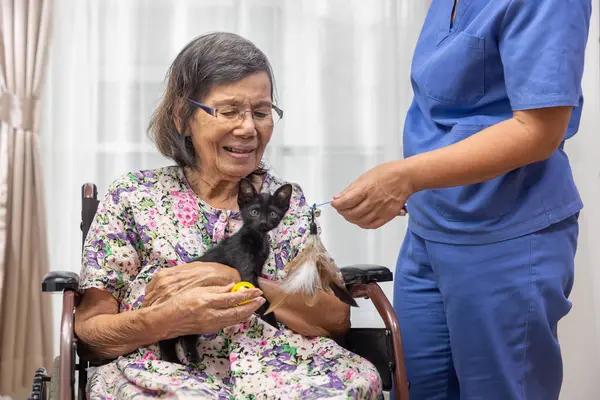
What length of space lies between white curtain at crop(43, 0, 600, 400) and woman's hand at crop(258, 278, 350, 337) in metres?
1.29

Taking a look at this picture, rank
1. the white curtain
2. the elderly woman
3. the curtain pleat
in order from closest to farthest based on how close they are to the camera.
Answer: the elderly woman → the curtain pleat → the white curtain

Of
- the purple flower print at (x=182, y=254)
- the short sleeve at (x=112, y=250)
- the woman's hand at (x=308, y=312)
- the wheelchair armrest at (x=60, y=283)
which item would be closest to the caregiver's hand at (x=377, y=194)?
the woman's hand at (x=308, y=312)

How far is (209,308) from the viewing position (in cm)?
146

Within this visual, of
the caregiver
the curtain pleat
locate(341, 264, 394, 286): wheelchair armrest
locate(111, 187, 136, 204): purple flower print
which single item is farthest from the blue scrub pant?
the curtain pleat

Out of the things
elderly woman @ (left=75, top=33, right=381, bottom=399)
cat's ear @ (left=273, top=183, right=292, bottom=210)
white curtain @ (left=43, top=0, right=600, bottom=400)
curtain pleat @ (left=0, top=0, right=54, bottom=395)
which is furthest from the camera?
white curtain @ (left=43, top=0, right=600, bottom=400)

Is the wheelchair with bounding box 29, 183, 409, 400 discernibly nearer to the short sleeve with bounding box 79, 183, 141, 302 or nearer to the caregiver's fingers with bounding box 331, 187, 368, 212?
the short sleeve with bounding box 79, 183, 141, 302

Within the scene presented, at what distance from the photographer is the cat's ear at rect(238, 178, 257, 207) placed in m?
1.71

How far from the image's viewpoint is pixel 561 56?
1.38m

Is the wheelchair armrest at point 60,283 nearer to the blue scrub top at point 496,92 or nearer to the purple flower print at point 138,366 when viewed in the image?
the purple flower print at point 138,366

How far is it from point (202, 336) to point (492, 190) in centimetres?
71

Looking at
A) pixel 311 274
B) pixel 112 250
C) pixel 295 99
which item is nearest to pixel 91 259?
pixel 112 250

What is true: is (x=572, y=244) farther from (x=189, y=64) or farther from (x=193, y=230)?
(x=189, y=64)

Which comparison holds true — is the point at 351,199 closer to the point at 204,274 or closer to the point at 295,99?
the point at 204,274

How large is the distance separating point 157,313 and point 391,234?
5.60 feet
